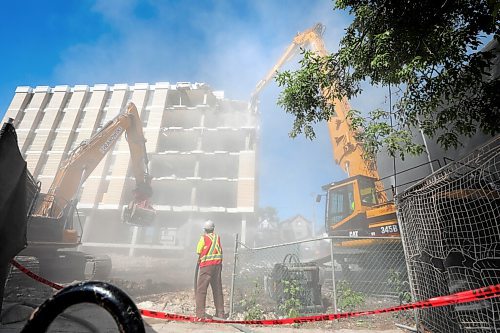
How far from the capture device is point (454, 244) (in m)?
3.47

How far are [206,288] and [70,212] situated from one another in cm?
713

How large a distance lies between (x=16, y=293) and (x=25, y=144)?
2949cm

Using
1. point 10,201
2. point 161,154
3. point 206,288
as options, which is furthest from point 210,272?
point 161,154

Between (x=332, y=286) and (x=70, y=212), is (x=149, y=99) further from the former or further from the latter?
(x=332, y=286)

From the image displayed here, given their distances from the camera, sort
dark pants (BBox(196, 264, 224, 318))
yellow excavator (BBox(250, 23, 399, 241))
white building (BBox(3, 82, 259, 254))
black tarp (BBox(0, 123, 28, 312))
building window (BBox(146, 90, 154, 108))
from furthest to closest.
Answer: building window (BBox(146, 90, 154, 108)), white building (BBox(3, 82, 259, 254)), yellow excavator (BBox(250, 23, 399, 241)), dark pants (BBox(196, 264, 224, 318)), black tarp (BBox(0, 123, 28, 312))

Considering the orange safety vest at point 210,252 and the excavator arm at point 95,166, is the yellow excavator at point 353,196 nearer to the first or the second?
the orange safety vest at point 210,252

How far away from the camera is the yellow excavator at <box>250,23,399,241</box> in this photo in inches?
306

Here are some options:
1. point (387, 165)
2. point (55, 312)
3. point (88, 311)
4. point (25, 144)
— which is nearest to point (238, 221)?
point (387, 165)

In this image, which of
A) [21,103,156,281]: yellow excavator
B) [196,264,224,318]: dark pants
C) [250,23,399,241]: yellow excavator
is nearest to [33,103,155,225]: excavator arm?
→ [21,103,156,281]: yellow excavator

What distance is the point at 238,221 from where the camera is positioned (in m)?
27.0

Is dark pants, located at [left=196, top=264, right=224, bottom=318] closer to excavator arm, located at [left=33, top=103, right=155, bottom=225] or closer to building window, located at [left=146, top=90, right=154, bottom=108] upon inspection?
excavator arm, located at [left=33, top=103, right=155, bottom=225]

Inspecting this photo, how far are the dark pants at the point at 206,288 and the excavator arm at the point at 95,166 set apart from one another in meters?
6.09

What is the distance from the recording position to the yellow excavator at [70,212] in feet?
27.8

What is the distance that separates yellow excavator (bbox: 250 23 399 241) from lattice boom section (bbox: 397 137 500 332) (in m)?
3.36
